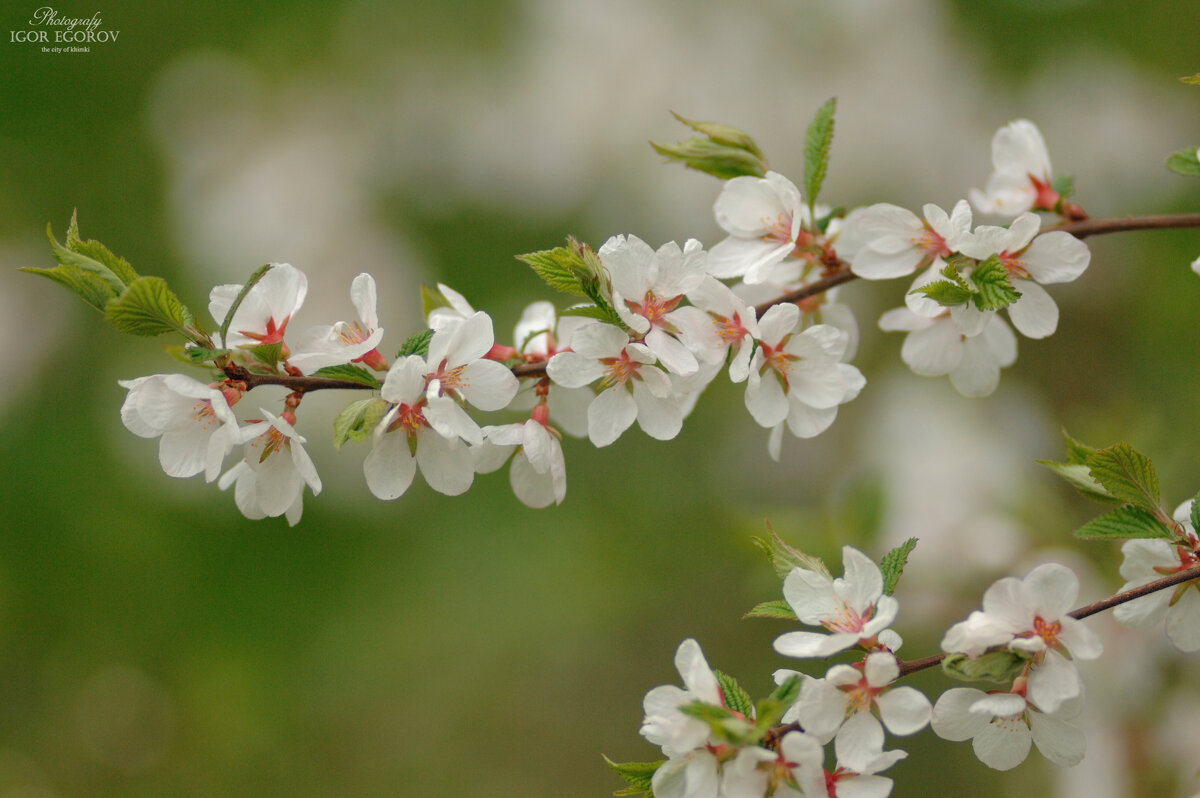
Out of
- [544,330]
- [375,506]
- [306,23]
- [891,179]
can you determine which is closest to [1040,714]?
[544,330]

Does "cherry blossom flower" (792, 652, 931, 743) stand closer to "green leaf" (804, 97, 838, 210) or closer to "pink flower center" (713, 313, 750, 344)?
"pink flower center" (713, 313, 750, 344)

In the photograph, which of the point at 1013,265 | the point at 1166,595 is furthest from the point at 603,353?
the point at 1166,595

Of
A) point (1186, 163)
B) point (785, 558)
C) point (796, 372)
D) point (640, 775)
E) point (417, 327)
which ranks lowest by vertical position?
point (417, 327)

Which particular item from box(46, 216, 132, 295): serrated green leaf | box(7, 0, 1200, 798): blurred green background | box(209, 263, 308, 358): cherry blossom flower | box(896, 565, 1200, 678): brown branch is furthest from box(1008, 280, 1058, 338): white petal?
box(7, 0, 1200, 798): blurred green background

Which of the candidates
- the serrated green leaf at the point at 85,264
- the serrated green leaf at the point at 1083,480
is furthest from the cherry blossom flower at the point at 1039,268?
the serrated green leaf at the point at 85,264

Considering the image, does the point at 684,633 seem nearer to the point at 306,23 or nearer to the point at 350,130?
the point at 350,130

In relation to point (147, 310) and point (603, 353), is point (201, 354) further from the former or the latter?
point (603, 353)

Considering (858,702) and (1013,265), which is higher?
(1013,265)
